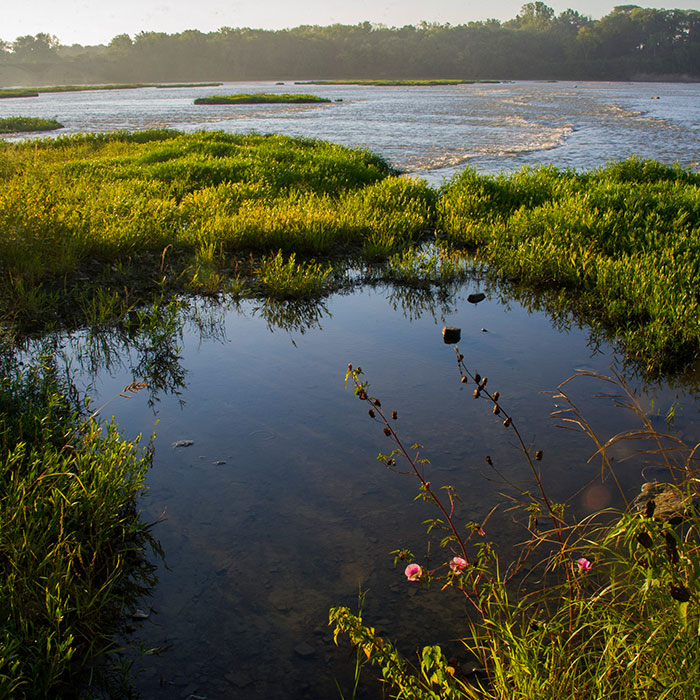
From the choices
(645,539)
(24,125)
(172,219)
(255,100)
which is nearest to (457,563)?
(645,539)

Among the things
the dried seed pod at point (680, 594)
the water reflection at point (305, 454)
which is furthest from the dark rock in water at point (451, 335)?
the dried seed pod at point (680, 594)

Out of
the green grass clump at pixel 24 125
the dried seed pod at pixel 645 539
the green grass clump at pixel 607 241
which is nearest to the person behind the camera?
the dried seed pod at pixel 645 539

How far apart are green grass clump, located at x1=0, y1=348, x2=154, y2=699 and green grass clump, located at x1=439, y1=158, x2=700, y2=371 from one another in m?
4.54

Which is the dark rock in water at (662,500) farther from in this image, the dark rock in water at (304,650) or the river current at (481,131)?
the river current at (481,131)

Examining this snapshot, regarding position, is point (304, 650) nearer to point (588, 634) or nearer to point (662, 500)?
point (588, 634)

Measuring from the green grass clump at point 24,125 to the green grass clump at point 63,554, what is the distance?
2756 cm

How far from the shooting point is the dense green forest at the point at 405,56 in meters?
128

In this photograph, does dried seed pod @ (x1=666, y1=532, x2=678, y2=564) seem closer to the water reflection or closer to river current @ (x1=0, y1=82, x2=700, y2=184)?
the water reflection

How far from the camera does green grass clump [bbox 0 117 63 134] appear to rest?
26.2 metres

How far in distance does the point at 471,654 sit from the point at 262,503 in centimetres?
148

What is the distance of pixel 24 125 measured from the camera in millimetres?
26844

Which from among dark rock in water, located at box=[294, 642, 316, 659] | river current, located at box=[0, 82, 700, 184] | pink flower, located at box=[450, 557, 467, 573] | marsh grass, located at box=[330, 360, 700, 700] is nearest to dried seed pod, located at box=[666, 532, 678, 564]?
marsh grass, located at box=[330, 360, 700, 700]

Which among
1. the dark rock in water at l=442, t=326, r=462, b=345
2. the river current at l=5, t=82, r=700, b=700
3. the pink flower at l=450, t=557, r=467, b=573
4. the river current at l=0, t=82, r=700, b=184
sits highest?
the river current at l=0, t=82, r=700, b=184

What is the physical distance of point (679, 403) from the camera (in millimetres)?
4559
